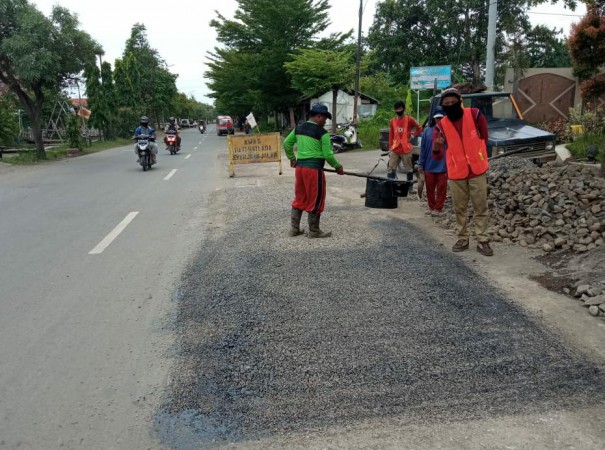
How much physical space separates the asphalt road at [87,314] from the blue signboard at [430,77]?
17298 millimetres

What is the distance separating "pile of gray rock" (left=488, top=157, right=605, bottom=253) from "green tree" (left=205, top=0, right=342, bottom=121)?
27.8 m

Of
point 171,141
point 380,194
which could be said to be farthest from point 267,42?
point 380,194

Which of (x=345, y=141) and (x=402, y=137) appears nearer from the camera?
(x=402, y=137)

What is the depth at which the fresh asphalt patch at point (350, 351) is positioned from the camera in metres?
2.92

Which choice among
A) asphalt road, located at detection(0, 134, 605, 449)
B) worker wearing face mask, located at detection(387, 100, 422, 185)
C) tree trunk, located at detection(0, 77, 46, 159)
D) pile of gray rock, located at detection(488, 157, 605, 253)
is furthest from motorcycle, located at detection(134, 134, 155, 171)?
pile of gray rock, located at detection(488, 157, 605, 253)

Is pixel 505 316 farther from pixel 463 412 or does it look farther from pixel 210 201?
pixel 210 201

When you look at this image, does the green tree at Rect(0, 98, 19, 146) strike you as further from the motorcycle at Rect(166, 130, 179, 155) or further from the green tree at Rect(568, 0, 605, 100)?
the green tree at Rect(568, 0, 605, 100)

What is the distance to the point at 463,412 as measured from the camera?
9.47 feet

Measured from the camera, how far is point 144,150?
16.1 metres

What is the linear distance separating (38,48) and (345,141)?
485 inches

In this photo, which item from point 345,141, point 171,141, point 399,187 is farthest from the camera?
point 171,141

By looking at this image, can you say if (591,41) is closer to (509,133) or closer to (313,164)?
(509,133)

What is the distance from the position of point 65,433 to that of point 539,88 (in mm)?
19721

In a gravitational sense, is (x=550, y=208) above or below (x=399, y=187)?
below
